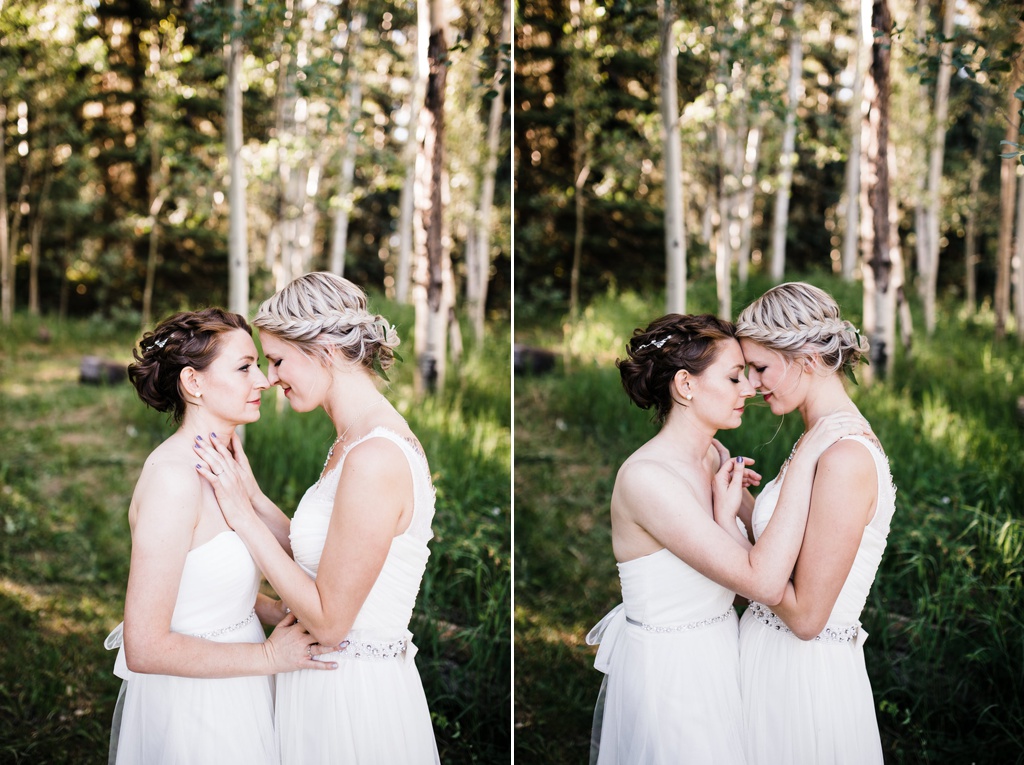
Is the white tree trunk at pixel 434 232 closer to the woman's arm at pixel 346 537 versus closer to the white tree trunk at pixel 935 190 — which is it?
the woman's arm at pixel 346 537

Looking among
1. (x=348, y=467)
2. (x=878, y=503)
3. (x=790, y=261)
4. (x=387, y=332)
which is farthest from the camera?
(x=790, y=261)

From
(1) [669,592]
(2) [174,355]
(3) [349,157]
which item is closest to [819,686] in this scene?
(1) [669,592]

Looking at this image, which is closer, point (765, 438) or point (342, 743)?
point (342, 743)

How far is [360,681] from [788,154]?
2.34 m

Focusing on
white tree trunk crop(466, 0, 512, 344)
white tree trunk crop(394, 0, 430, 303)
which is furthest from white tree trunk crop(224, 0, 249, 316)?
white tree trunk crop(466, 0, 512, 344)

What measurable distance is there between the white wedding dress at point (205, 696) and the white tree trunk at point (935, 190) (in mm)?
2547

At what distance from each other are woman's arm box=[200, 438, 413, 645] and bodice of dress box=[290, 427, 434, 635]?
0.07m

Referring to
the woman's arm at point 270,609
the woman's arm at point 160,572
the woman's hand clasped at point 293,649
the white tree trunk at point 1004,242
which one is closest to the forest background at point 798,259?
the white tree trunk at point 1004,242

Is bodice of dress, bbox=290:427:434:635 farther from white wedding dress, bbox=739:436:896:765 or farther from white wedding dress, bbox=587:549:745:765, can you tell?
white wedding dress, bbox=739:436:896:765

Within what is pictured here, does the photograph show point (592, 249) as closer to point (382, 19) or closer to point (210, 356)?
point (382, 19)

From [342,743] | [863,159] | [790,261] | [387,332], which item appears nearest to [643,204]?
[790,261]

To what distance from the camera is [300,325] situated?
2.09 metres

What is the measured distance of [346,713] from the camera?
214 centimetres

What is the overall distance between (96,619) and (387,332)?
6.11 feet
